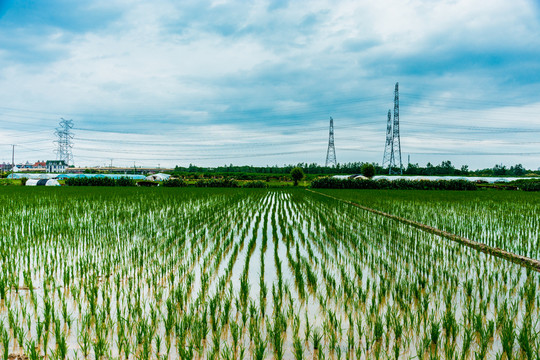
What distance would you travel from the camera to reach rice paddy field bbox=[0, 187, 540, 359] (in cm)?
270

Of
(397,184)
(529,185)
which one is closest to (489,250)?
(397,184)

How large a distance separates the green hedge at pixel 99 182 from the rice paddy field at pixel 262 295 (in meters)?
36.5

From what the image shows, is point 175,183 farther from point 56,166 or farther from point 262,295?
point 56,166

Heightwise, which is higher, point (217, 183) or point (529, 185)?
point (217, 183)

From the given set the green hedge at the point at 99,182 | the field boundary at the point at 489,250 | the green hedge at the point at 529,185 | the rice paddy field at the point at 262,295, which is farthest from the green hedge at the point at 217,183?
the green hedge at the point at 529,185

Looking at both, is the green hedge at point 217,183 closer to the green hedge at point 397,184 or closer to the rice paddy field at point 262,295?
the green hedge at point 397,184

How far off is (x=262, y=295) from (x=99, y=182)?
43.2 metres

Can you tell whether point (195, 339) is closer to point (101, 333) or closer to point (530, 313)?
point (101, 333)

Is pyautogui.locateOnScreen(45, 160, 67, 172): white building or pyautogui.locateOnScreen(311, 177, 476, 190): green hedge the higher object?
pyautogui.locateOnScreen(45, 160, 67, 172): white building

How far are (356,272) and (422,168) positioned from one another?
80028 mm

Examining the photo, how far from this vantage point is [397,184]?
37906mm

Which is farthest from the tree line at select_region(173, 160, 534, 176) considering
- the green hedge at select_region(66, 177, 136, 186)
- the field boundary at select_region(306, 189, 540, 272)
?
the field boundary at select_region(306, 189, 540, 272)

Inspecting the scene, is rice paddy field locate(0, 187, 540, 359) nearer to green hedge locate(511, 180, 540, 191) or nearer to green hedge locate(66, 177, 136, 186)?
green hedge locate(66, 177, 136, 186)

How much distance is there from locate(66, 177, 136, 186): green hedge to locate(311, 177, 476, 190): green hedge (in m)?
25.3
